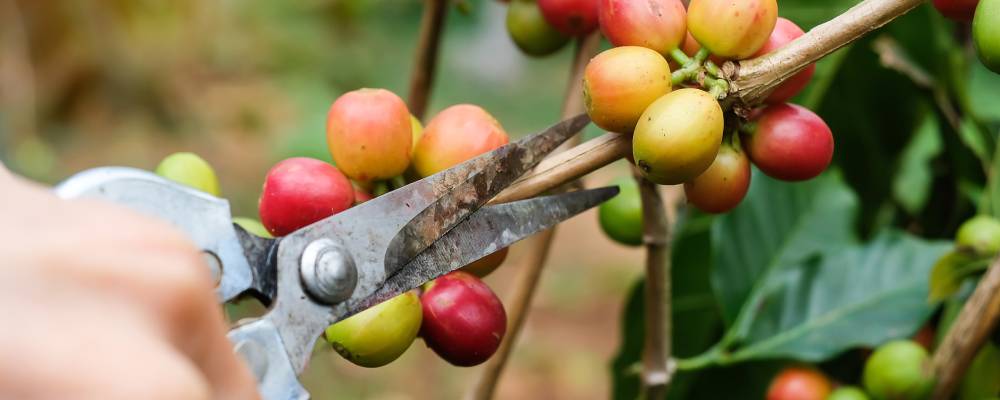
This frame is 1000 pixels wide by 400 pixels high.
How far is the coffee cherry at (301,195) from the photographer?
529mm

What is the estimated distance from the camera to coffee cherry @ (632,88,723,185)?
469 mm

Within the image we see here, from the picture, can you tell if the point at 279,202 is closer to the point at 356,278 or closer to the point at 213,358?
the point at 356,278

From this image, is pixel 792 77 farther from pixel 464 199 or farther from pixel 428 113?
pixel 428 113

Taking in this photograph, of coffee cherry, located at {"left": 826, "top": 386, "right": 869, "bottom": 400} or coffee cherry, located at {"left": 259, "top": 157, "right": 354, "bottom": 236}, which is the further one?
coffee cherry, located at {"left": 826, "top": 386, "right": 869, "bottom": 400}

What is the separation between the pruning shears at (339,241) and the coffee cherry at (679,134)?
0.08 metres

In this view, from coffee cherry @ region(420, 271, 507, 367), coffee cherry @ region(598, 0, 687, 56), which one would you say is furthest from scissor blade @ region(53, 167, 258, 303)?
coffee cherry @ region(598, 0, 687, 56)

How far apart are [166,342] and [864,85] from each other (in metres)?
0.79

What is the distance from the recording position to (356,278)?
0.50 metres

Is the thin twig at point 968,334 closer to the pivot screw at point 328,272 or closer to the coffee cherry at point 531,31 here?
the coffee cherry at point 531,31

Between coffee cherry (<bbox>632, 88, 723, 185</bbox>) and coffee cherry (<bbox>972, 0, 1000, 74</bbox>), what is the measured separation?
141mm

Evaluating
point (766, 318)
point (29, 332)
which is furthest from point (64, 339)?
point (766, 318)

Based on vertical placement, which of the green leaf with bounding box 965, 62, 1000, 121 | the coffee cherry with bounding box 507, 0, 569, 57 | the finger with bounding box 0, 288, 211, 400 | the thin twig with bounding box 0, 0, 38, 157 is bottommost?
the thin twig with bounding box 0, 0, 38, 157

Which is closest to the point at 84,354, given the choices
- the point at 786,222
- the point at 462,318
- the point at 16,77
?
the point at 462,318

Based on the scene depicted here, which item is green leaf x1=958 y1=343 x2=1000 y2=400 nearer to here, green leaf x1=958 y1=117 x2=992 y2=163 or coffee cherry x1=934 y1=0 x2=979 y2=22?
green leaf x1=958 y1=117 x2=992 y2=163
